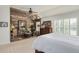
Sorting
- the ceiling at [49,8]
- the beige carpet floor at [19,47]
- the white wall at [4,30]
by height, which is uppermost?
the ceiling at [49,8]

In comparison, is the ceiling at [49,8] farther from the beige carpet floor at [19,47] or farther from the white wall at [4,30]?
the beige carpet floor at [19,47]

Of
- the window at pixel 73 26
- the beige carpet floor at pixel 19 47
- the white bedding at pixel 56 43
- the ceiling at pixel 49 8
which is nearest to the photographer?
the white bedding at pixel 56 43

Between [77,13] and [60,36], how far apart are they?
71cm

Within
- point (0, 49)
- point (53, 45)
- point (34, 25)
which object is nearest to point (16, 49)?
point (0, 49)

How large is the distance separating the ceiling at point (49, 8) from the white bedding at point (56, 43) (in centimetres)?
58

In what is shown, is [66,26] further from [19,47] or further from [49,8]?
[19,47]

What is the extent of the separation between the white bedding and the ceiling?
58 cm

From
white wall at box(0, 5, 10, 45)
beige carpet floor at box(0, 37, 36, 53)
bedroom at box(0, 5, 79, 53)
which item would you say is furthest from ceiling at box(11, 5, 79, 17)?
beige carpet floor at box(0, 37, 36, 53)

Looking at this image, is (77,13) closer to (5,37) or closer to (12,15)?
(12,15)

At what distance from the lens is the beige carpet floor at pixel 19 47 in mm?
2625

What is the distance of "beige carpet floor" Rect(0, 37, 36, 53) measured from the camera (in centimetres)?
262

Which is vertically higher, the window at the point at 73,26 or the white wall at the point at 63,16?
the white wall at the point at 63,16

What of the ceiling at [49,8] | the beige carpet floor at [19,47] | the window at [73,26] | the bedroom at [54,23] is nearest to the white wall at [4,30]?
the bedroom at [54,23]

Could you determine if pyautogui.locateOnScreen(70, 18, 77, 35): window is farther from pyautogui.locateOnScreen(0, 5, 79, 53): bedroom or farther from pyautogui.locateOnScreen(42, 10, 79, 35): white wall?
pyautogui.locateOnScreen(42, 10, 79, 35): white wall
